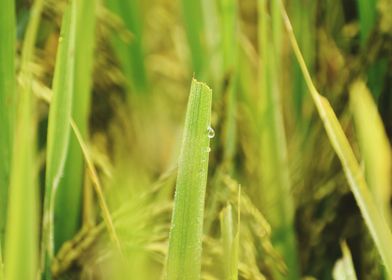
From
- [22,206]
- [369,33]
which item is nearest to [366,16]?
[369,33]

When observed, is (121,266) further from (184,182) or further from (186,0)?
(186,0)

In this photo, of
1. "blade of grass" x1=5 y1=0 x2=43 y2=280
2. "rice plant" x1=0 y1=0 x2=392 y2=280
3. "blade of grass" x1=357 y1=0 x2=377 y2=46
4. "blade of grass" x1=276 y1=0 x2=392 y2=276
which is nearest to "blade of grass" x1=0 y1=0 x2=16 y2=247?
"rice plant" x1=0 y1=0 x2=392 y2=280

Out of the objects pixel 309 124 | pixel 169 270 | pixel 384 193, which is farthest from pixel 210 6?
pixel 169 270

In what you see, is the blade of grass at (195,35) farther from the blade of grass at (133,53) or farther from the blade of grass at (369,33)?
the blade of grass at (369,33)

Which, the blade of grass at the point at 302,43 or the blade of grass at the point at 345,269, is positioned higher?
the blade of grass at the point at 302,43

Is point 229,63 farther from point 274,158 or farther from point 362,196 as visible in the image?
point 362,196

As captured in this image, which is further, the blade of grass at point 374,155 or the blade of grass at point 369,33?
the blade of grass at point 369,33

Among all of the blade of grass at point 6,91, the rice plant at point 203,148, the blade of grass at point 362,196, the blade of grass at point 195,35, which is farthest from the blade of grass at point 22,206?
the blade of grass at point 195,35
